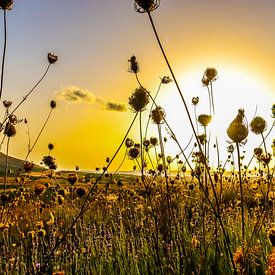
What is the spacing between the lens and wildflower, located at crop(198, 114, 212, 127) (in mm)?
3962

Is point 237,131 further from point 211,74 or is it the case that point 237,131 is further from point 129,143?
point 129,143

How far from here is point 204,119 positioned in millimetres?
4020

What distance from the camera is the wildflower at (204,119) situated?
3962 millimetres

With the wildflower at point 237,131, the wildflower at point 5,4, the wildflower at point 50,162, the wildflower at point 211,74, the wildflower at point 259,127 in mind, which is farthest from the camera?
the wildflower at point 50,162

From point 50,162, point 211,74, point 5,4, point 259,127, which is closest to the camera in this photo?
point 5,4

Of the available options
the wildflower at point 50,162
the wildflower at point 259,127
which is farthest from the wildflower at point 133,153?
the wildflower at point 259,127

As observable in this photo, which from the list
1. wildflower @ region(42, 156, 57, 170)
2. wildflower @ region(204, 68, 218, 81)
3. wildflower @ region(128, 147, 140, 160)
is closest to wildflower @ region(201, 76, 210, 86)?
wildflower @ region(204, 68, 218, 81)

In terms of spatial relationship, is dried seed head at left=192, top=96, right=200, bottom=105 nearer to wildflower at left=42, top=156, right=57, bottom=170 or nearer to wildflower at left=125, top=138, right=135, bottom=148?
wildflower at left=125, top=138, right=135, bottom=148

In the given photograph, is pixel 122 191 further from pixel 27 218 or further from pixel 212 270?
pixel 212 270

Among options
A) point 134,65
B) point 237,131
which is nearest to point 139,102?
point 134,65

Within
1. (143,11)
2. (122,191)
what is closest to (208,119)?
(143,11)

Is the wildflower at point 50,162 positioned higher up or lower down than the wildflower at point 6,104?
lower down

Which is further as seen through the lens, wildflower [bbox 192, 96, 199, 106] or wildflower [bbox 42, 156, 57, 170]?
wildflower [bbox 42, 156, 57, 170]

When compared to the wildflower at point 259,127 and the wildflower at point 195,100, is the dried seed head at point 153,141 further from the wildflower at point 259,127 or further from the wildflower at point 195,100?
the wildflower at point 259,127
